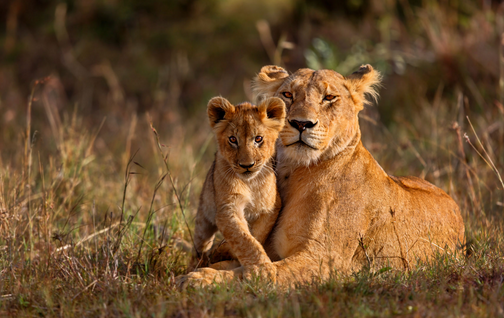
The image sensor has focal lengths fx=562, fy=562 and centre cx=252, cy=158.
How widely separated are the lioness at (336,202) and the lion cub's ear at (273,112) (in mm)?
75

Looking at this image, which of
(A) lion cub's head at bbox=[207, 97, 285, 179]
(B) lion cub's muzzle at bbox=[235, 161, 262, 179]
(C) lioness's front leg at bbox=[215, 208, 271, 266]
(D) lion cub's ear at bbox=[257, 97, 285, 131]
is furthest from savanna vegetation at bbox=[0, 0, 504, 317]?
(D) lion cub's ear at bbox=[257, 97, 285, 131]

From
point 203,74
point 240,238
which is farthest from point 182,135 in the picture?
point 203,74

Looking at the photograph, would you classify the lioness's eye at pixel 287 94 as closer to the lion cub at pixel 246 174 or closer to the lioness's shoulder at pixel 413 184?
the lion cub at pixel 246 174

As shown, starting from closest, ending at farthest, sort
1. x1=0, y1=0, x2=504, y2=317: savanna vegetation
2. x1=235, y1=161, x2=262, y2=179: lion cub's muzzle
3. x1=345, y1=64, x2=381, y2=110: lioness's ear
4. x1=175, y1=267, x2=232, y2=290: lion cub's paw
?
x1=0, y1=0, x2=504, y2=317: savanna vegetation < x1=175, y1=267, x2=232, y2=290: lion cub's paw < x1=235, y1=161, x2=262, y2=179: lion cub's muzzle < x1=345, y1=64, x2=381, y2=110: lioness's ear

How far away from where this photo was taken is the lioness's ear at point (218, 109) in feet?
13.5

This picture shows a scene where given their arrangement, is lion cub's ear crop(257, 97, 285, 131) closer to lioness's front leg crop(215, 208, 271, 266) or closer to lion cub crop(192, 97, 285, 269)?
lion cub crop(192, 97, 285, 269)

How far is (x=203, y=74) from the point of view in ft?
46.8

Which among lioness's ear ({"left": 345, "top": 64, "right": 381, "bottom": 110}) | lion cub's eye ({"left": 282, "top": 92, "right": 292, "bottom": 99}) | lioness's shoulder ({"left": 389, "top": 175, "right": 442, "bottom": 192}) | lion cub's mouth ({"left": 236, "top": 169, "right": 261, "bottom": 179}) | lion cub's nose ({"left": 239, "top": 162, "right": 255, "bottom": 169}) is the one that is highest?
lioness's ear ({"left": 345, "top": 64, "right": 381, "bottom": 110})

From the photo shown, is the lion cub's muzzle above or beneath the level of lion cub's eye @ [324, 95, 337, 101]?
beneath

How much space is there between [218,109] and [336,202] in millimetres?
1136

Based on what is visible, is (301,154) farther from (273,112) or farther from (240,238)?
(240,238)

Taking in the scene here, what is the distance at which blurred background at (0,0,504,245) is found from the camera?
22.5 feet

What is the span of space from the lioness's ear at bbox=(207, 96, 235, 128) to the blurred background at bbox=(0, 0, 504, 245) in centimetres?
203

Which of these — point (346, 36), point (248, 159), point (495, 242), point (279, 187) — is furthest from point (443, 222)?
point (346, 36)
